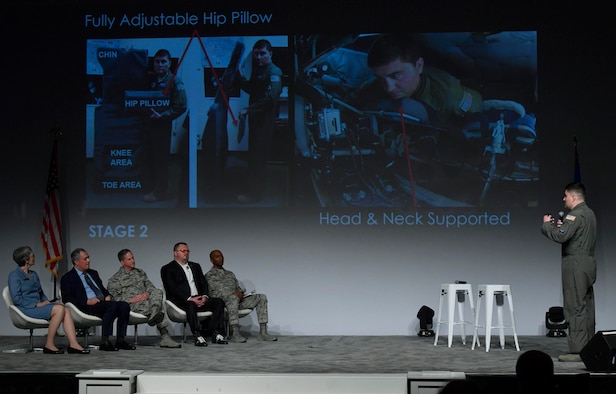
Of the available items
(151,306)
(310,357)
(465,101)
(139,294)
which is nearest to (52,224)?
(139,294)

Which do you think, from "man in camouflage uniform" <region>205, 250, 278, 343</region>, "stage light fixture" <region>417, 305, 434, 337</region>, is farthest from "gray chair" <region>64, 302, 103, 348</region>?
"stage light fixture" <region>417, 305, 434, 337</region>

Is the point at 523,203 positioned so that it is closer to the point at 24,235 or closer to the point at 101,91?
the point at 101,91

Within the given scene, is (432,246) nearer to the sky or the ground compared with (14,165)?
nearer to the ground

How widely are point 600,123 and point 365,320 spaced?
3.06 meters

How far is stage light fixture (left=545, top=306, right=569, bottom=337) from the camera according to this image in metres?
7.98

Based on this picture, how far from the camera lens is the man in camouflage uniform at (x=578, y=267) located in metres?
6.23

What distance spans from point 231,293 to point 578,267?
319cm

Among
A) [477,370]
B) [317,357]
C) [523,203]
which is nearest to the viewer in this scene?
[477,370]

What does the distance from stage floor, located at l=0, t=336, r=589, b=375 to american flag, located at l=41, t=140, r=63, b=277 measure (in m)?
0.85

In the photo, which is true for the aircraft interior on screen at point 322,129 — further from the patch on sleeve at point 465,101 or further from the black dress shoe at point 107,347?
the black dress shoe at point 107,347

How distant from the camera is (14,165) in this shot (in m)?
8.64

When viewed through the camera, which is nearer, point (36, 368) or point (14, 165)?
point (36, 368)

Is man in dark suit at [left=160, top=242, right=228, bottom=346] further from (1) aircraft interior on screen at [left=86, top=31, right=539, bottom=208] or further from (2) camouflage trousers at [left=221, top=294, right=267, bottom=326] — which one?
(1) aircraft interior on screen at [left=86, top=31, right=539, bottom=208]

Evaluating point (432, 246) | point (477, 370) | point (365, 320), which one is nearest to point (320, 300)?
point (365, 320)
